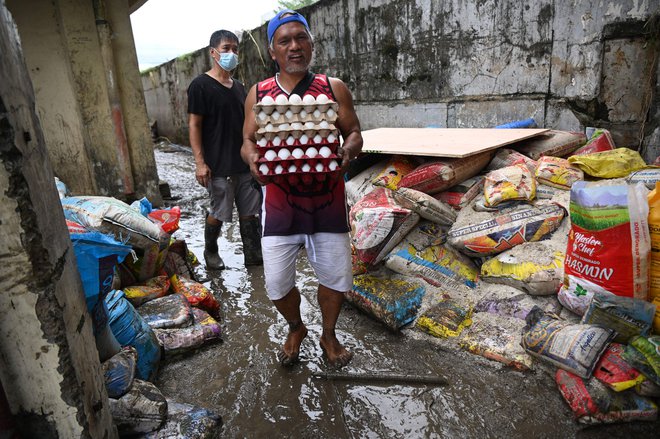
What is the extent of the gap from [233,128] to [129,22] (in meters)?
2.77

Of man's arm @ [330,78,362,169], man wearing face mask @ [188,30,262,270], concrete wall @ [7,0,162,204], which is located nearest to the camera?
man's arm @ [330,78,362,169]

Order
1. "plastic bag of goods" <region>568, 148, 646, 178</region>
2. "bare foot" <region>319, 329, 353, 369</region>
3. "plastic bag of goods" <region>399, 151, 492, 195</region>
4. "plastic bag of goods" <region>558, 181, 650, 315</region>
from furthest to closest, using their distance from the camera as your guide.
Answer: "plastic bag of goods" <region>399, 151, 492, 195</region>, "plastic bag of goods" <region>568, 148, 646, 178</region>, "bare foot" <region>319, 329, 353, 369</region>, "plastic bag of goods" <region>558, 181, 650, 315</region>

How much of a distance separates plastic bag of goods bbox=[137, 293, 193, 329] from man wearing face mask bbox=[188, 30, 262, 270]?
1.03 metres

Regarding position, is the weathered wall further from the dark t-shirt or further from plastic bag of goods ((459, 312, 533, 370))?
the dark t-shirt

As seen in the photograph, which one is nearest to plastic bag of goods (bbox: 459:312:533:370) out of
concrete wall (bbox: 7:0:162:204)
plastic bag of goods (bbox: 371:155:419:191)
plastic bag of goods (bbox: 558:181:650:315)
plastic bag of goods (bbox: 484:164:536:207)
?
plastic bag of goods (bbox: 558:181:650:315)

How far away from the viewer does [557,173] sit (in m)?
2.96

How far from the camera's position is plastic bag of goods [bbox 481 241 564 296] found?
93.0 inches

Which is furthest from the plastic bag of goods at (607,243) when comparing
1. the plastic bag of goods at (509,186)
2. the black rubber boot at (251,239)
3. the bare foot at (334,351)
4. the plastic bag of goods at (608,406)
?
the black rubber boot at (251,239)

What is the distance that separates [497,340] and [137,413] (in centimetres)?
176

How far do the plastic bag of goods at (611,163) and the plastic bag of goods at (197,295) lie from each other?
2.77 m

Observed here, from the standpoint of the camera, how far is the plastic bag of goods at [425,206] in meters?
2.86

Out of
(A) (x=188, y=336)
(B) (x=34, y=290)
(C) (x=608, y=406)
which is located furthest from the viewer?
(A) (x=188, y=336)

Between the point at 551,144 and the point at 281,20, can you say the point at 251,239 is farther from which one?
the point at 551,144

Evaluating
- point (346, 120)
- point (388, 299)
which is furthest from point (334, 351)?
point (346, 120)
